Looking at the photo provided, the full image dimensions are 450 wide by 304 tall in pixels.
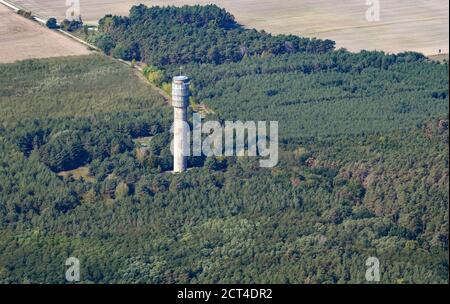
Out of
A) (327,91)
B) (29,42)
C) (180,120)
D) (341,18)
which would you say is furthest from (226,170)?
(341,18)

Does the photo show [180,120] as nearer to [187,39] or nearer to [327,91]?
[327,91]

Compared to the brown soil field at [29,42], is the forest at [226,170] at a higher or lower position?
lower

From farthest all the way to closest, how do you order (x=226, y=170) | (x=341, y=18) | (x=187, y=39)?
1. (x=341, y=18)
2. (x=187, y=39)
3. (x=226, y=170)

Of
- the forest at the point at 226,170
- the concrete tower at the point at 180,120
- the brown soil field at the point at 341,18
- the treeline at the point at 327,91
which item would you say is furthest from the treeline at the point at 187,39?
the concrete tower at the point at 180,120

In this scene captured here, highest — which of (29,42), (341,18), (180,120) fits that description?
(341,18)

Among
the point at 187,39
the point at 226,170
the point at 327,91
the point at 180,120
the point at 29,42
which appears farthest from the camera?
the point at 187,39

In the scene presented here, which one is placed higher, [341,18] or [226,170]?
[341,18]

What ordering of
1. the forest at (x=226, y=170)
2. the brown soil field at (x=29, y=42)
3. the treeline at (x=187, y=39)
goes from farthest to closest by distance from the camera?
the treeline at (x=187, y=39)
the brown soil field at (x=29, y=42)
the forest at (x=226, y=170)

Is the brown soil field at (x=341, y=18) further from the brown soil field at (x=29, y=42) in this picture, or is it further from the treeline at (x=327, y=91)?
the treeline at (x=327, y=91)
